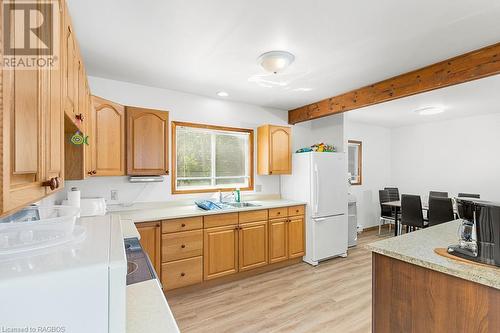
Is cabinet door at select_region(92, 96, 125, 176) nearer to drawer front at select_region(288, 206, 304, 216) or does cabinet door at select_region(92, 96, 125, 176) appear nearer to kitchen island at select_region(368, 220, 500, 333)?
drawer front at select_region(288, 206, 304, 216)

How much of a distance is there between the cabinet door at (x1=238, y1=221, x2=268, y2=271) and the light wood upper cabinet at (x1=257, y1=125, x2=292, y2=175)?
868mm

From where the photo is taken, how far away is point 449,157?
5.00 metres

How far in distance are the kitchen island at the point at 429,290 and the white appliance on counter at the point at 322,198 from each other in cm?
181

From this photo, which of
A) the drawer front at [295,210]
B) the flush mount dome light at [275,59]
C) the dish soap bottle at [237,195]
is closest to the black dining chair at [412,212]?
the drawer front at [295,210]

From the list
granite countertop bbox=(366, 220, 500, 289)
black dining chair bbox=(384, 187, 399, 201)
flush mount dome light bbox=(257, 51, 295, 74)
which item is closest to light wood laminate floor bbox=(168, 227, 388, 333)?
granite countertop bbox=(366, 220, 500, 289)

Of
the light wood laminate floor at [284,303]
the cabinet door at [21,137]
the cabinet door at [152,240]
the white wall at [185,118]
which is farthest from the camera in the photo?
the white wall at [185,118]

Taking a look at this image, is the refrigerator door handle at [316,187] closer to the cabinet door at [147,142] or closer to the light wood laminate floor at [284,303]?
the light wood laminate floor at [284,303]

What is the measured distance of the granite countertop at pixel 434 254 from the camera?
1.17m

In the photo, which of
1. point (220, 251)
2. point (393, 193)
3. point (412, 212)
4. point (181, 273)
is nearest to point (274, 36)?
point (220, 251)

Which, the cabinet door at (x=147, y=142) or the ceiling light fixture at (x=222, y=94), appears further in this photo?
the ceiling light fixture at (x=222, y=94)

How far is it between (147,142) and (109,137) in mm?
373

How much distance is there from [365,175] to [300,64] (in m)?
3.96

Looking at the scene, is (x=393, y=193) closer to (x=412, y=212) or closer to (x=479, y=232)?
(x=412, y=212)

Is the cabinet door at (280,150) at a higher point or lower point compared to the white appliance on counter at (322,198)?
higher
